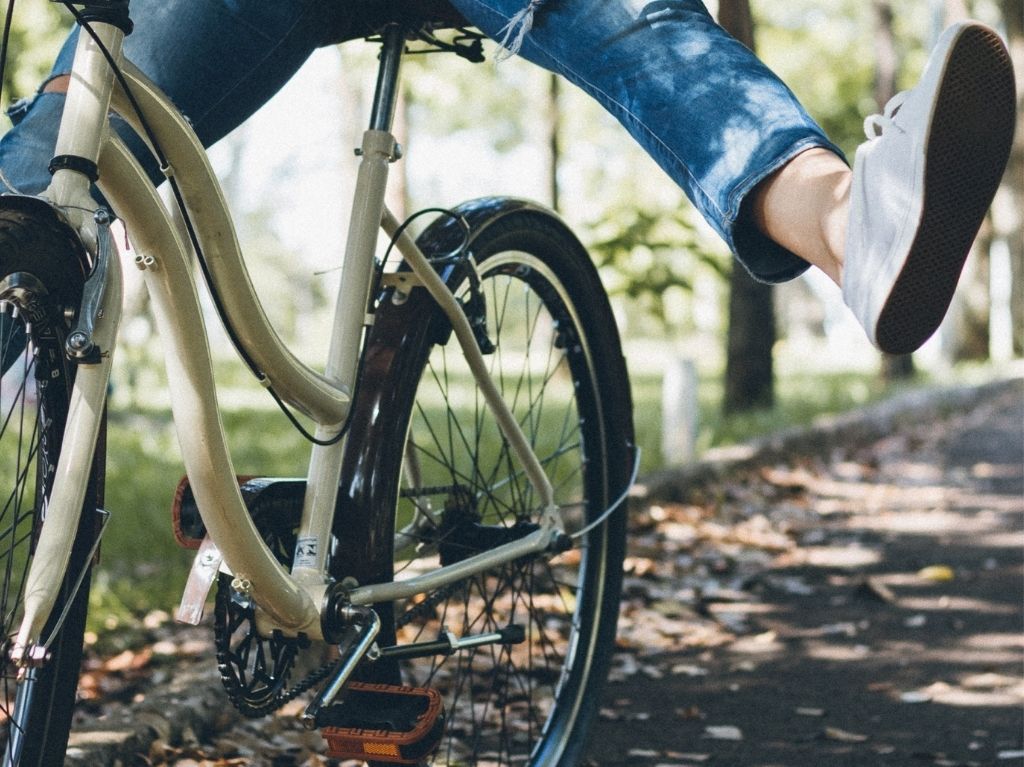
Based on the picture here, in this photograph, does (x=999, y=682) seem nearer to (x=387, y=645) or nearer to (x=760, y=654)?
(x=760, y=654)

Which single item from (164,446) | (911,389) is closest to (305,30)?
(164,446)

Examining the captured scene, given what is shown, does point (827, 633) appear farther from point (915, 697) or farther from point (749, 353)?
point (749, 353)

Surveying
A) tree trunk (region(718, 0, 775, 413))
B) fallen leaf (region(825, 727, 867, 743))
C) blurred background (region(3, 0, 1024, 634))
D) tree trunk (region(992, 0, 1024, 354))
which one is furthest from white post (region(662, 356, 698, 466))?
tree trunk (region(992, 0, 1024, 354))

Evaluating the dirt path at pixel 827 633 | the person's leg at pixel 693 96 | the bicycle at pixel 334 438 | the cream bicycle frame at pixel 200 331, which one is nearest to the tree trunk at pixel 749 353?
the dirt path at pixel 827 633

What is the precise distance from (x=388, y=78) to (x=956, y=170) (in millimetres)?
941

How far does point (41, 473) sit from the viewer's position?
1584 millimetres

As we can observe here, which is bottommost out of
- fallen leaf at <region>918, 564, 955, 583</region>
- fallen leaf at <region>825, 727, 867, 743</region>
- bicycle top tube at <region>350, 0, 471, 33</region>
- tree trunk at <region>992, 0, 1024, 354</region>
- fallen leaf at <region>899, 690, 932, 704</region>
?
fallen leaf at <region>825, 727, 867, 743</region>

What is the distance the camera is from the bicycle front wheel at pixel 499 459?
2170 millimetres

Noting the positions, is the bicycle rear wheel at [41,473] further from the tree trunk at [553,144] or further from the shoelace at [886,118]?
the tree trunk at [553,144]

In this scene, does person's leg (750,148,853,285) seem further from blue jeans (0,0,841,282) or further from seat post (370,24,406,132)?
seat post (370,24,406,132)

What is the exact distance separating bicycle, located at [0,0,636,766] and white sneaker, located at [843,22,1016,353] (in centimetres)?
77

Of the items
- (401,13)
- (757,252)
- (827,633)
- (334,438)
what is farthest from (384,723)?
(827,633)

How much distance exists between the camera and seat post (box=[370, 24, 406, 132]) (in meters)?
2.14

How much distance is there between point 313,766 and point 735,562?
2650 millimetres
